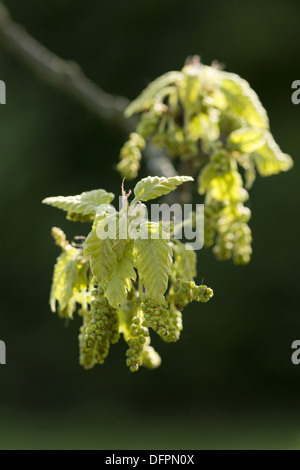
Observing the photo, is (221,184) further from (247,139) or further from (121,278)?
(121,278)

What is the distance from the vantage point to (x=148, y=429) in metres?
5.41

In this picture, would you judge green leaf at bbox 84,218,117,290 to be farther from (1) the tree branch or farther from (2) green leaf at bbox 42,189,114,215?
(1) the tree branch

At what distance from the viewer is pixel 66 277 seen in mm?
1107

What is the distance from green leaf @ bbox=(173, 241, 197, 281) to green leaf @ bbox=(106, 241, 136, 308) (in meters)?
0.14

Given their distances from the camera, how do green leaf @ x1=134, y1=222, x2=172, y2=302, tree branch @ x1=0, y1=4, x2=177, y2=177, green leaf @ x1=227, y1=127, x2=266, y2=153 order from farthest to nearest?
tree branch @ x1=0, y1=4, x2=177, y2=177
green leaf @ x1=227, y1=127, x2=266, y2=153
green leaf @ x1=134, y1=222, x2=172, y2=302

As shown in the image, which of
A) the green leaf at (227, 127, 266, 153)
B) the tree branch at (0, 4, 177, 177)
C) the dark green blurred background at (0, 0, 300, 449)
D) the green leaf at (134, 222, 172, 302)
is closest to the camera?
the green leaf at (134, 222, 172, 302)

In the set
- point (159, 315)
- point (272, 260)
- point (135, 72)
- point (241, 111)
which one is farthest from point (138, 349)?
point (135, 72)

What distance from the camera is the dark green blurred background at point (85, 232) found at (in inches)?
200

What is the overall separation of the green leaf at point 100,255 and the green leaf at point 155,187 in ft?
0.28

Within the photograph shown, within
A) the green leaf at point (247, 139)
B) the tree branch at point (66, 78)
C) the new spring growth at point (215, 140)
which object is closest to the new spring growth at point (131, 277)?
Answer: the new spring growth at point (215, 140)

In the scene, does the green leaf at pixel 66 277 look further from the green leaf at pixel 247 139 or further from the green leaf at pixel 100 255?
the green leaf at pixel 247 139

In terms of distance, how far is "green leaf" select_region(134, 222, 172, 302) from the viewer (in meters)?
0.95

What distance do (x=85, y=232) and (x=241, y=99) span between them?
3683 millimetres

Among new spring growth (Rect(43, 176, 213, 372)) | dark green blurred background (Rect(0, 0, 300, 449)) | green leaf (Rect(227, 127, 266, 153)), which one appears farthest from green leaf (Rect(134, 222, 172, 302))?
dark green blurred background (Rect(0, 0, 300, 449))
